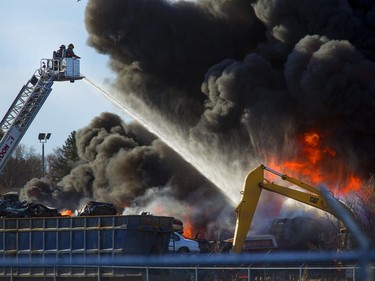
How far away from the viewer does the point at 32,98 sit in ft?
159

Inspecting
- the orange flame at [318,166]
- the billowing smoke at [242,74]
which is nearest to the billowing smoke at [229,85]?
the billowing smoke at [242,74]

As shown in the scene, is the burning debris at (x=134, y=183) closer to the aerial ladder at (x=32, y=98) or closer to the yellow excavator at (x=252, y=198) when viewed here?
the aerial ladder at (x=32, y=98)

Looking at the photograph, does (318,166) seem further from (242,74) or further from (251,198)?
(251,198)

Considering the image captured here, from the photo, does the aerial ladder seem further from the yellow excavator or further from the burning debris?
the yellow excavator

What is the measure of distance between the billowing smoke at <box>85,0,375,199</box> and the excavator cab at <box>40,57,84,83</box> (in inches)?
301

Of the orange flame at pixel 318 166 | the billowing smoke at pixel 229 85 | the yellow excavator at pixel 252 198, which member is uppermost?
the billowing smoke at pixel 229 85

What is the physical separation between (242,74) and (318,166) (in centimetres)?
724

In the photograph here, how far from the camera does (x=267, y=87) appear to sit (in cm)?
5088

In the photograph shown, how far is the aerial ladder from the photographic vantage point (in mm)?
47500

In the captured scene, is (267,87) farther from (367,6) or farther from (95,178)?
(95,178)

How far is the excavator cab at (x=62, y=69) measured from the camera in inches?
1919

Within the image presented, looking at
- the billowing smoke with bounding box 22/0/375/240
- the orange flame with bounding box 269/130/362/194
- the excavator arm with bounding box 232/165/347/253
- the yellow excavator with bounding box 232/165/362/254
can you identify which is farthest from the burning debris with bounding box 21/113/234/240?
the excavator arm with bounding box 232/165/347/253

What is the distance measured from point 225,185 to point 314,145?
20.2 feet

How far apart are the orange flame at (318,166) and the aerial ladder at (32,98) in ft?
43.9
